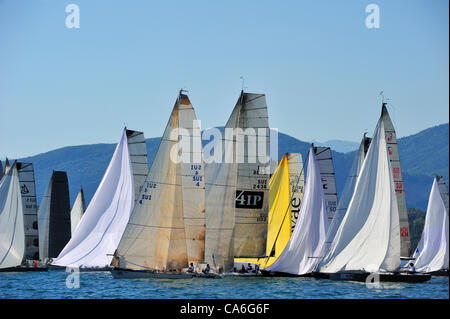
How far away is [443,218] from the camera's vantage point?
59.1 m

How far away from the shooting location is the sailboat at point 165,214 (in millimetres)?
43375

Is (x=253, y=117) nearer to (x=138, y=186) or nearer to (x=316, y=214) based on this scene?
(x=316, y=214)

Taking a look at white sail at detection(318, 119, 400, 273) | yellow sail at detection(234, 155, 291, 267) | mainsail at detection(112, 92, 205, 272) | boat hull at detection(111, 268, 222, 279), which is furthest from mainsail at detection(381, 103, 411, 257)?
boat hull at detection(111, 268, 222, 279)

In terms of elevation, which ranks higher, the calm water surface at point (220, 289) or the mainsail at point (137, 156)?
the mainsail at point (137, 156)

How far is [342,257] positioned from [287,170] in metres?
11.1

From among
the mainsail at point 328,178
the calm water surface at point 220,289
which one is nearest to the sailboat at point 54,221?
the calm water surface at point 220,289

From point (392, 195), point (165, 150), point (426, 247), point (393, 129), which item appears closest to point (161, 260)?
point (165, 150)

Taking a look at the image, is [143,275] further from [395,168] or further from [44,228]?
[44,228]

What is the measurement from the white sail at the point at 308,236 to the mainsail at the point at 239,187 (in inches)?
77.5

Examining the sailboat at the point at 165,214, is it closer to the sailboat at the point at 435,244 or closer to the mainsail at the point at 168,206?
the mainsail at the point at 168,206

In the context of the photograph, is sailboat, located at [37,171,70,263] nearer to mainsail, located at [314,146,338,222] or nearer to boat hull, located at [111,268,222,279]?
mainsail, located at [314,146,338,222]

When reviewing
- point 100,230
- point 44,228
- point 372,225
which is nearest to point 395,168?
point 372,225

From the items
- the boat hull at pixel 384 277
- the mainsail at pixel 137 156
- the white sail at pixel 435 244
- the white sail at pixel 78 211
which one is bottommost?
the boat hull at pixel 384 277

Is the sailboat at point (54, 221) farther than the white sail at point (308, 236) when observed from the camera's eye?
Yes
